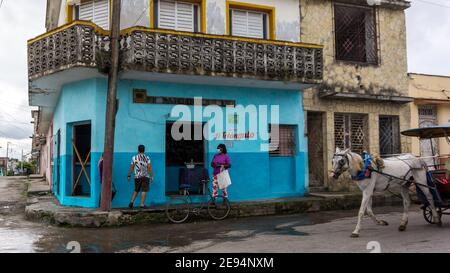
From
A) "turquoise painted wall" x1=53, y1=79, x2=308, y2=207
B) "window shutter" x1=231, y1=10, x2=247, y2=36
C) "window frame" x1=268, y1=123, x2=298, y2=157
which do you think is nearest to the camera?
"turquoise painted wall" x1=53, y1=79, x2=308, y2=207

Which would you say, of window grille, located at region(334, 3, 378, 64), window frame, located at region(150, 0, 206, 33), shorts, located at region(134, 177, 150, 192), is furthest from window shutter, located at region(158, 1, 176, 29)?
window grille, located at region(334, 3, 378, 64)

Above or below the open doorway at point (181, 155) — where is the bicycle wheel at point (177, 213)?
below

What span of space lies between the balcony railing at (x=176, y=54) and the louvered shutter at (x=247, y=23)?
1.28 metres

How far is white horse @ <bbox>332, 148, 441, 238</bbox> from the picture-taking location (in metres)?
8.41

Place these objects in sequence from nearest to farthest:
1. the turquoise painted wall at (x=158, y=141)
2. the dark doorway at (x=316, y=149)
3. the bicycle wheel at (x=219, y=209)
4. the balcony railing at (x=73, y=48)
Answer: the balcony railing at (x=73, y=48), the bicycle wheel at (x=219, y=209), the turquoise painted wall at (x=158, y=141), the dark doorway at (x=316, y=149)

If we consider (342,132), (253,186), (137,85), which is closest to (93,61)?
(137,85)

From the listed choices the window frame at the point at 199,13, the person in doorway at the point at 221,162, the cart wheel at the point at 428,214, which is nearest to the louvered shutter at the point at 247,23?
the window frame at the point at 199,13

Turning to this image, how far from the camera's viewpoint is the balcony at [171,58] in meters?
11.0

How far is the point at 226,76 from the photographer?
40.4ft

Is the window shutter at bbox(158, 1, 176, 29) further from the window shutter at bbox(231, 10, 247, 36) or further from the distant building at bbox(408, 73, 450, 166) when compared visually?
the distant building at bbox(408, 73, 450, 166)

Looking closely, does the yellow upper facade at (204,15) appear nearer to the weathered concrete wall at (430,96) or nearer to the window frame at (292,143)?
the window frame at (292,143)

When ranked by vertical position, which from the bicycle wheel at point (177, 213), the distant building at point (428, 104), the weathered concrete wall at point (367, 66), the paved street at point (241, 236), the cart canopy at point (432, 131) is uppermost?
the weathered concrete wall at point (367, 66)

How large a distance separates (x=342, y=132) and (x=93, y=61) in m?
9.03
